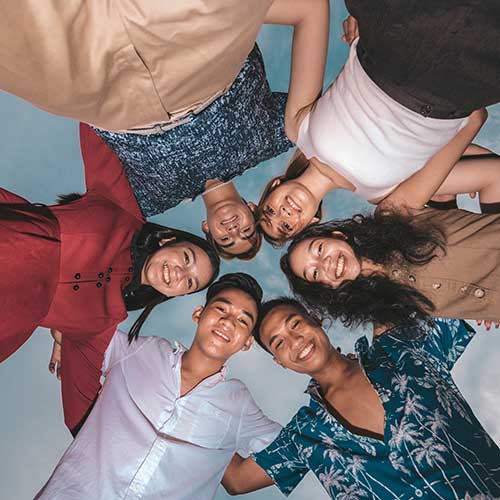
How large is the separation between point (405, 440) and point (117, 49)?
2223 mm

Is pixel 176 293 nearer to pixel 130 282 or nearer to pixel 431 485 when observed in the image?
pixel 130 282

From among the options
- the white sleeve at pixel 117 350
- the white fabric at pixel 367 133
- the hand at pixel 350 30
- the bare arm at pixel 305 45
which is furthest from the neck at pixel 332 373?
the hand at pixel 350 30

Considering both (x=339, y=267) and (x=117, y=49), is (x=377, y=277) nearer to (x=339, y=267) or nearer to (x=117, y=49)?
(x=339, y=267)

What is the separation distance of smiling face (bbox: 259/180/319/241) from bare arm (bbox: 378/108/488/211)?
0.44 meters

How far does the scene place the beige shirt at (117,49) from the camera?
40.8 inches

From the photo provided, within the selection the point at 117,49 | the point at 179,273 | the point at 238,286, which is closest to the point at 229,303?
the point at 238,286

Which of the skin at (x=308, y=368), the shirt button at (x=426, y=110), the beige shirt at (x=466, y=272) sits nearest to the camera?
the shirt button at (x=426, y=110)

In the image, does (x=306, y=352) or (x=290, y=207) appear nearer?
(x=290, y=207)

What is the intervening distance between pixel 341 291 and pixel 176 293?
1.09 m

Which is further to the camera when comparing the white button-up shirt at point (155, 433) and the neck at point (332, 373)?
the neck at point (332, 373)

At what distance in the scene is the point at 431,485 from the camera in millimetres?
2363

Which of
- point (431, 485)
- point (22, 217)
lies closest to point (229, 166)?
point (22, 217)

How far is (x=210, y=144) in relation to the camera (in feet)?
8.65

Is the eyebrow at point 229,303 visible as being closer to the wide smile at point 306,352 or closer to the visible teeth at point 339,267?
the wide smile at point 306,352
